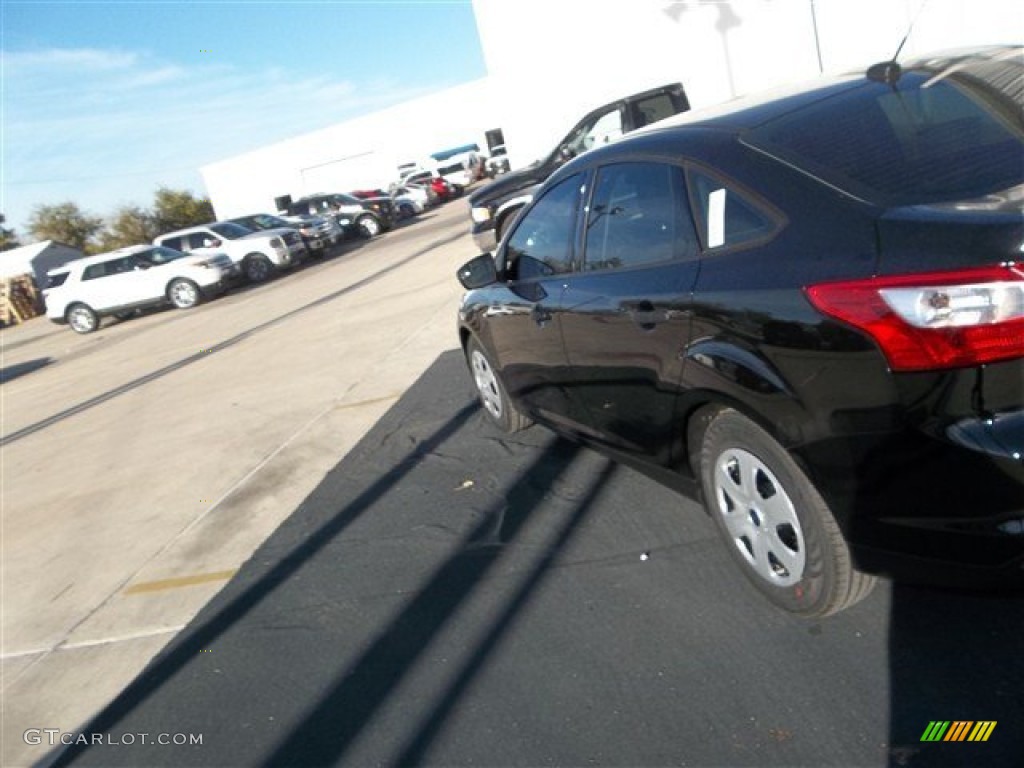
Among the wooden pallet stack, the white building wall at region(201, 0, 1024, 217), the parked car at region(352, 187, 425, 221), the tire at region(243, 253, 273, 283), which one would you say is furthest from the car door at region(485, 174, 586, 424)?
the wooden pallet stack

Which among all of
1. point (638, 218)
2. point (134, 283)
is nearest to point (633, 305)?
point (638, 218)

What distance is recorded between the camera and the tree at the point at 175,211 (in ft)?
191

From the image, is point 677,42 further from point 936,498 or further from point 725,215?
point 936,498

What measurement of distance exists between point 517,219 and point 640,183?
1.44 metres

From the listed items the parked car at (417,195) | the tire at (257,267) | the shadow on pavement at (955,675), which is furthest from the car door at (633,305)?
the parked car at (417,195)

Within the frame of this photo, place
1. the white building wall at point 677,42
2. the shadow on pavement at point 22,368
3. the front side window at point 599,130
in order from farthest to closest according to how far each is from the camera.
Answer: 1. the shadow on pavement at point 22,368
2. the white building wall at point 677,42
3. the front side window at point 599,130

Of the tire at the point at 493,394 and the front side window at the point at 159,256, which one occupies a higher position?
the front side window at the point at 159,256

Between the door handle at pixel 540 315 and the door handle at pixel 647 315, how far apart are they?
87 centimetres

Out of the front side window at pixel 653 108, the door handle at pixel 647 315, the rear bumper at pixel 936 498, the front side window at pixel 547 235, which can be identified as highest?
the front side window at pixel 653 108

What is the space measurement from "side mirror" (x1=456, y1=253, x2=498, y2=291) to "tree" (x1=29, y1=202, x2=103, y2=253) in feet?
201

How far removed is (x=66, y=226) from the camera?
60188mm

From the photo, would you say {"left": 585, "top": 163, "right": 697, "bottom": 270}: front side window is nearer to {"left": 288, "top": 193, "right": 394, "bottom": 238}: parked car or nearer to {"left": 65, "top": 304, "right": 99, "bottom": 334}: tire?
{"left": 65, "top": 304, "right": 99, "bottom": 334}: tire

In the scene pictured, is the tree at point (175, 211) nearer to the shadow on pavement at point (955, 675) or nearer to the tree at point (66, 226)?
the tree at point (66, 226)

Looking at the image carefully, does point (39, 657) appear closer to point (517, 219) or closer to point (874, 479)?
point (517, 219)
